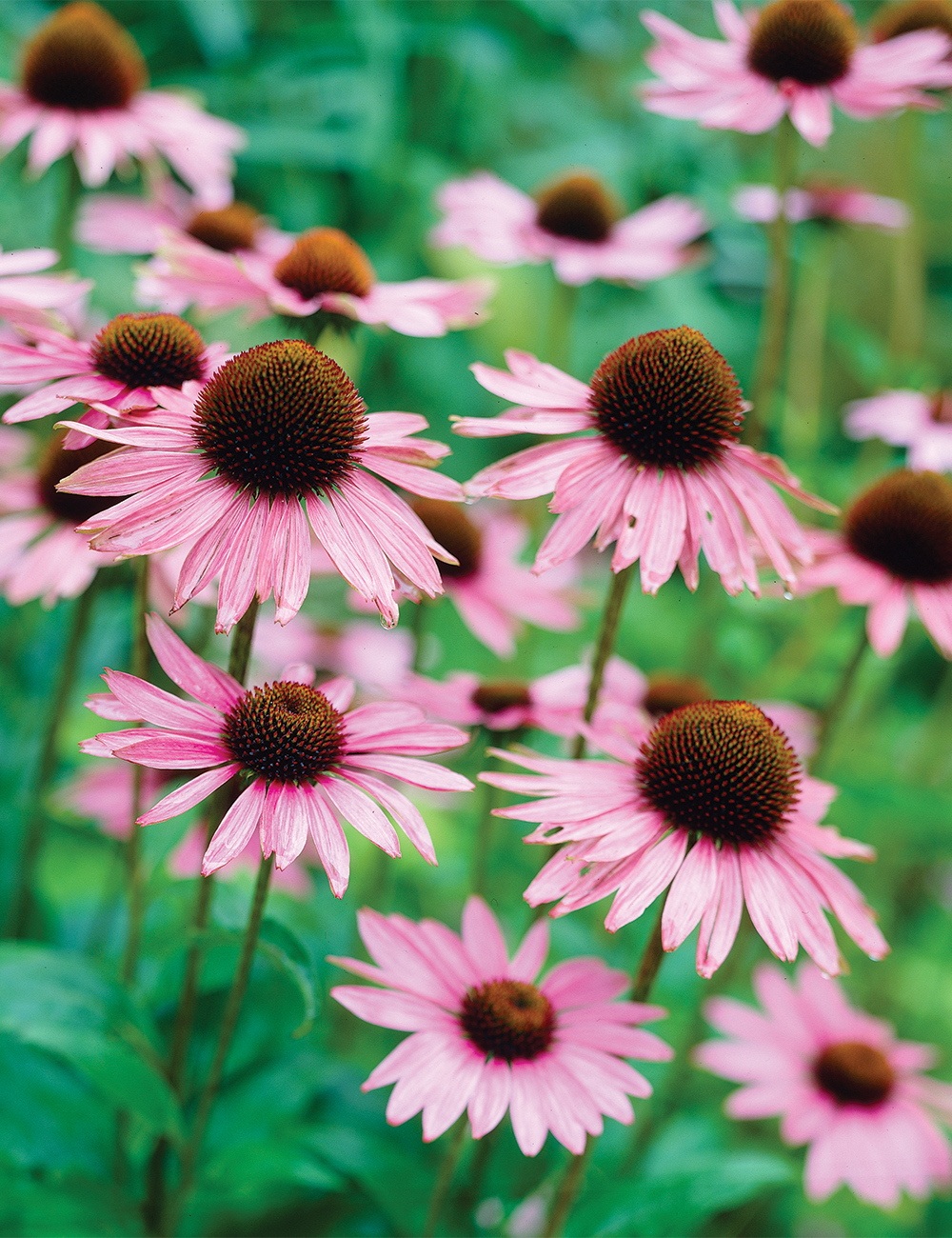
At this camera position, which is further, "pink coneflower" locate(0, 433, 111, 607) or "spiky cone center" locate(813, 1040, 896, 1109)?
"spiky cone center" locate(813, 1040, 896, 1109)

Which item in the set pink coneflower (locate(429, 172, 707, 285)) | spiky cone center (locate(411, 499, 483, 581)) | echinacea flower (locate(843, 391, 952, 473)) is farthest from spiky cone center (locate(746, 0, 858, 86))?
spiky cone center (locate(411, 499, 483, 581))

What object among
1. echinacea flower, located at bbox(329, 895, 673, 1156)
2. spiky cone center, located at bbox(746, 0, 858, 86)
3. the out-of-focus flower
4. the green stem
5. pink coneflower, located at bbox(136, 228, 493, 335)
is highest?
the out-of-focus flower

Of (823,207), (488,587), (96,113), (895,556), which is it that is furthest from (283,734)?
(823,207)

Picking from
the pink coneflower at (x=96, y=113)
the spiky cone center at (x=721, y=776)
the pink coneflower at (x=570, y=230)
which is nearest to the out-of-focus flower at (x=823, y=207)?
the pink coneflower at (x=570, y=230)

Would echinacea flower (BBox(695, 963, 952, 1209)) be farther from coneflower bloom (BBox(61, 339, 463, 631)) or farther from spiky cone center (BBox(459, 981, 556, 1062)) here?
coneflower bloom (BBox(61, 339, 463, 631))

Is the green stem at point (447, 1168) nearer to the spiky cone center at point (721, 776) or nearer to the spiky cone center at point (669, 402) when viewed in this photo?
the spiky cone center at point (721, 776)

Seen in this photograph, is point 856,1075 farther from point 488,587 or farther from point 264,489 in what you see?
point 264,489

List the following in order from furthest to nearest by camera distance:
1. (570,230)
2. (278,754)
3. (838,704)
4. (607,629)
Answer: (570,230), (838,704), (607,629), (278,754)
